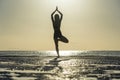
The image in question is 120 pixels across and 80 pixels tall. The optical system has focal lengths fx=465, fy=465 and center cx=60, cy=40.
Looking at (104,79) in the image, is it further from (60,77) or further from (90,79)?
→ (60,77)

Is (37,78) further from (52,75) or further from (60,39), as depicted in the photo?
(60,39)

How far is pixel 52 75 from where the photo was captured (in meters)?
34.7

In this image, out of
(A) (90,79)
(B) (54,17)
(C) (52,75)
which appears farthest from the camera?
(B) (54,17)

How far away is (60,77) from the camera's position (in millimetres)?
33375

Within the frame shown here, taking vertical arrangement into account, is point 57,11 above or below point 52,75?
above

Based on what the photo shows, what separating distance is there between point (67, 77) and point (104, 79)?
304cm

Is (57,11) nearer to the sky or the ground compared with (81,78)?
nearer to the sky

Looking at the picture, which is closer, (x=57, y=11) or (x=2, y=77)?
(x=2, y=77)

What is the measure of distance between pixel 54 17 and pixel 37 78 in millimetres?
13692

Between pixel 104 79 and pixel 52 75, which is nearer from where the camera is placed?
pixel 104 79

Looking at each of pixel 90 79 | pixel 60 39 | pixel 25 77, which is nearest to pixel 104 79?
pixel 90 79

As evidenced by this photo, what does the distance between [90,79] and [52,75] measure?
374 cm

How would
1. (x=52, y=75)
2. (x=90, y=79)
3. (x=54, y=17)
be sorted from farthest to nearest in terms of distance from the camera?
1. (x=54, y=17)
2. (x=52, y=75)
3. (x=90, y=79)

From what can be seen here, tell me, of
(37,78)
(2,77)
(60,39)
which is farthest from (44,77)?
(60,39)
